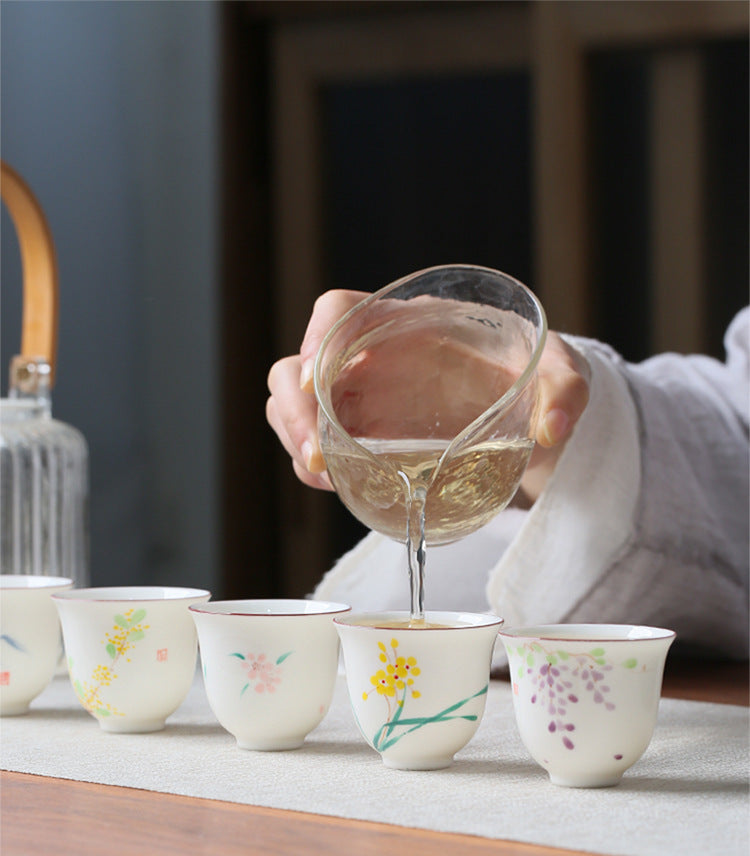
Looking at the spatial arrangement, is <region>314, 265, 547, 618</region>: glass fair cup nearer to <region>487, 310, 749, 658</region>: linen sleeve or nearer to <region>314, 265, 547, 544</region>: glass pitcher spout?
<region>314, 265, 547, 544</region>: glass pitcher spout

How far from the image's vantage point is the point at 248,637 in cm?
61

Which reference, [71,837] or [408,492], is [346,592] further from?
[71,837]

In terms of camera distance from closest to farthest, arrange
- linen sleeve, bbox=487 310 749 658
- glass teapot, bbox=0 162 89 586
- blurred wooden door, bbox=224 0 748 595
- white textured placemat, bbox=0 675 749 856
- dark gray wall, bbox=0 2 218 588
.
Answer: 1. white textured placemat, bbox=0 675 749 856
2. linen sleeve, bbox=487 310 749 658
3. glass teapot, bbox=0 162 89 586
4. blurred wooden door, bbox=224 0 748 595
5. dark gray wall, bbox=0 2 218 588

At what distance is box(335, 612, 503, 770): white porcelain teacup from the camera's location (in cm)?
57

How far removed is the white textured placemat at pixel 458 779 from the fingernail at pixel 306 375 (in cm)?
20

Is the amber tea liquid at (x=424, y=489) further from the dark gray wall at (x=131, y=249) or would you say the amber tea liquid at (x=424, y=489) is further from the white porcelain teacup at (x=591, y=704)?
the dark gray wall at (x=131, y=249)

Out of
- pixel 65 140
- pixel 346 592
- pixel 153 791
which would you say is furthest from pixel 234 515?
pixel 153 791

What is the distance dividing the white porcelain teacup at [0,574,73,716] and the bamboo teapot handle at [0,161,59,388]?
1.01ft

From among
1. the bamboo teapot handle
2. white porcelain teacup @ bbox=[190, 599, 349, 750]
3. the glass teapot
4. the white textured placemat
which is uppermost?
the bamboo teapot handle

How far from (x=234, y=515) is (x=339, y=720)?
6.31 feet

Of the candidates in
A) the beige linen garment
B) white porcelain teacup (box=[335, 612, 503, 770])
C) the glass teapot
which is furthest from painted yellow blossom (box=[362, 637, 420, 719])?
the glass teapot

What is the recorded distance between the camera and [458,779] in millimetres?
555

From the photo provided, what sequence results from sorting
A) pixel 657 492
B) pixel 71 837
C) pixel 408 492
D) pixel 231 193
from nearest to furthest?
pixel 71 837 → pixel 408 492 → pixel 657 492 → pixel 231 193

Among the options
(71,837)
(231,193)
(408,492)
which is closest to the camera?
(71,837)
